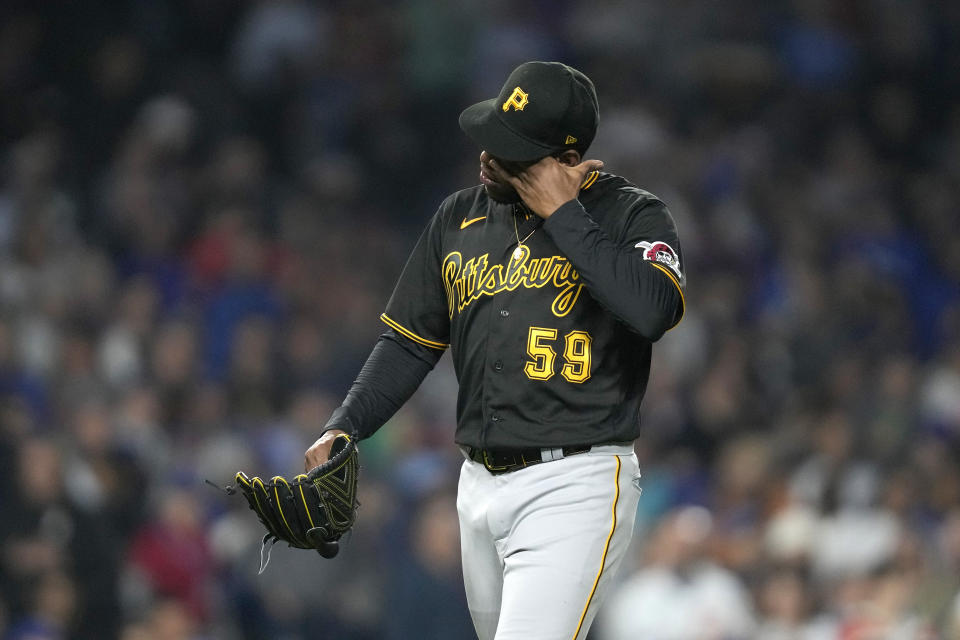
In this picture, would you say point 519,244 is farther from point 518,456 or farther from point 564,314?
point 518,456

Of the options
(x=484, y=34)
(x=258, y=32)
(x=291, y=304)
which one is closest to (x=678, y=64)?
(x=484, y=34)

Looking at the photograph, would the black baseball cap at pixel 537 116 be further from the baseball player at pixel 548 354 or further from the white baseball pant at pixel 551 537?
the white baseball pant at pixel 551 537

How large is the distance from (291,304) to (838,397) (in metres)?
3.25

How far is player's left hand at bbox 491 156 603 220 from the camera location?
309 cm

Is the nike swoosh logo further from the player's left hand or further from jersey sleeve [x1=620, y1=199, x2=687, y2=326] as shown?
jersey sleeve [x1=620, y1=199, x2=687, y2=326]

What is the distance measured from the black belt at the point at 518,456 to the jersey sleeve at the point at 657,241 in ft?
1.21

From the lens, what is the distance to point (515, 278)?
10.6 feet

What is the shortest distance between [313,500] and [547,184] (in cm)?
85

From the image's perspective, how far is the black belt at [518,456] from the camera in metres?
3.17

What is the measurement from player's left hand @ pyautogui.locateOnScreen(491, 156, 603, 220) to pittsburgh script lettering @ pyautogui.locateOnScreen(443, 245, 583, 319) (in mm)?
151

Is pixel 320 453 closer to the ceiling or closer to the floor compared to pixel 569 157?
closer to the floor

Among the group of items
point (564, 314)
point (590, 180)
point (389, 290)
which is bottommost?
point (389, 290)

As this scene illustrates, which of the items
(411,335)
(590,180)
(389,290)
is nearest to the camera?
(590,180)

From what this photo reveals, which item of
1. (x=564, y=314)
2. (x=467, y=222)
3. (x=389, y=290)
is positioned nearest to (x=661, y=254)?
(x=564, y=314)
